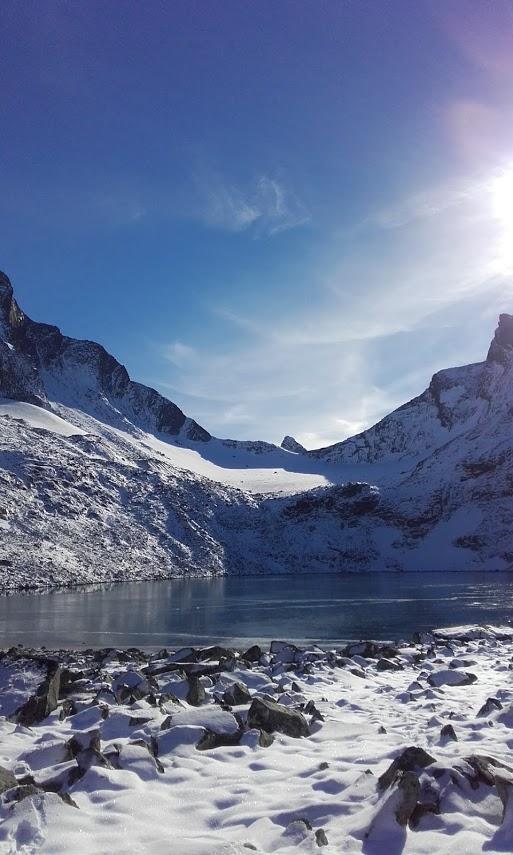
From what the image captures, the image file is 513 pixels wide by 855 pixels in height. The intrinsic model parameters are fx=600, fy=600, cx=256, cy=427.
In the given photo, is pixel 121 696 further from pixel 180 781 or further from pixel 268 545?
pixel 268 545

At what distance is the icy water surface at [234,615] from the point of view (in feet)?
129

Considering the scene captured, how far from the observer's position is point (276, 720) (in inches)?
519

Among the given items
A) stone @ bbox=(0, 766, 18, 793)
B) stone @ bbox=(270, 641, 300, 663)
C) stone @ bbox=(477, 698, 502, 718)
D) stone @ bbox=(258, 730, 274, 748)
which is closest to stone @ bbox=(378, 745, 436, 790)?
stone @ bbox=(258, 730, 274, 748)

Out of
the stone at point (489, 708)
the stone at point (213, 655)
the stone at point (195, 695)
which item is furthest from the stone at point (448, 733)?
the stone at point (213, 655)

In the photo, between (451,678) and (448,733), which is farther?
(451,678)

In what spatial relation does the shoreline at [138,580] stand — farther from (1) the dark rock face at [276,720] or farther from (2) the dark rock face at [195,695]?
(1) the dark rock face at [276,720]

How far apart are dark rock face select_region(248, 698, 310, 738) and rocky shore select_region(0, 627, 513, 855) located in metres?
0.03

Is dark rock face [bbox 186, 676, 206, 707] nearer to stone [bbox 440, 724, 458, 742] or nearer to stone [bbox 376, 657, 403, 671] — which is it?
stone [bbox 440, 724, 458, 742]

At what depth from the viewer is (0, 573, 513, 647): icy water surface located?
3941cm

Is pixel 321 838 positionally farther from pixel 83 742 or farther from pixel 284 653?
pixel 284 653

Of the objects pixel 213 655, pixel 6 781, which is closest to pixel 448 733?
pixel 6 781

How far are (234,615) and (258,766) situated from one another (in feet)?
141

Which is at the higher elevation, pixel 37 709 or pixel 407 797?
pixel 407 797

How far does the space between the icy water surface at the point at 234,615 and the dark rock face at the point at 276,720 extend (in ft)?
78.8
